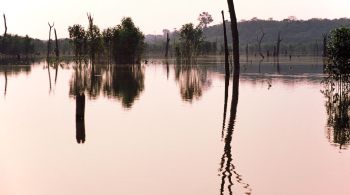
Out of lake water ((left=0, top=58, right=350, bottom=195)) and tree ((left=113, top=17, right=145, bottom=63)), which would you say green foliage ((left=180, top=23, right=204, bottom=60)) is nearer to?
tree ((left=113, top=17, right=145, bottom=63))

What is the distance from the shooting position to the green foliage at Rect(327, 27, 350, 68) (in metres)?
25.1

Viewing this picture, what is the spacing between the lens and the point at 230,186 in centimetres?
1183

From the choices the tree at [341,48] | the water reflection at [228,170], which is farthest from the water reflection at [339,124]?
the water reflection at [228,170]

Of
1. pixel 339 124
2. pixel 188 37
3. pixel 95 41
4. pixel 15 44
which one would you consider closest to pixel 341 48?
pixel 339 124

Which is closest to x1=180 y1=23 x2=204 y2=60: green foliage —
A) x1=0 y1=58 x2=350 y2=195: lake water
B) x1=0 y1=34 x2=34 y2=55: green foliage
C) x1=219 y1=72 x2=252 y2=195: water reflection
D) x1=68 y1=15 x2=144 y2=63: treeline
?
x1=68 y1=15 x2=144 y2=63: treeline

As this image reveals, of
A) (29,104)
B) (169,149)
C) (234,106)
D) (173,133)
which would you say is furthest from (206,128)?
(29,104)

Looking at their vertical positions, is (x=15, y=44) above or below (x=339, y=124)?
above

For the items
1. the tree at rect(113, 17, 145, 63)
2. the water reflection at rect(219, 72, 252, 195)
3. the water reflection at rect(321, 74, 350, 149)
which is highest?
the tree at rect(113, 17, 145, 63)

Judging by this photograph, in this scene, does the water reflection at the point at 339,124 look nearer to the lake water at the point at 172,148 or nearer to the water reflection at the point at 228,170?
the lake water at the point at 172,148

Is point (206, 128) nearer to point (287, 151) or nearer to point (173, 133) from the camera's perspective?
point (173, 133)

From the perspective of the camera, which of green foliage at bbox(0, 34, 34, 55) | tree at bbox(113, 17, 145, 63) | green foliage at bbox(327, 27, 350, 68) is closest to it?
green foliage at bbox(327, 27, 350, 68)

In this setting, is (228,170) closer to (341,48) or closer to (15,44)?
(341,48)

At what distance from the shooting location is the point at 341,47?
995 inches

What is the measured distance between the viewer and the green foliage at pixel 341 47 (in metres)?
25.1
